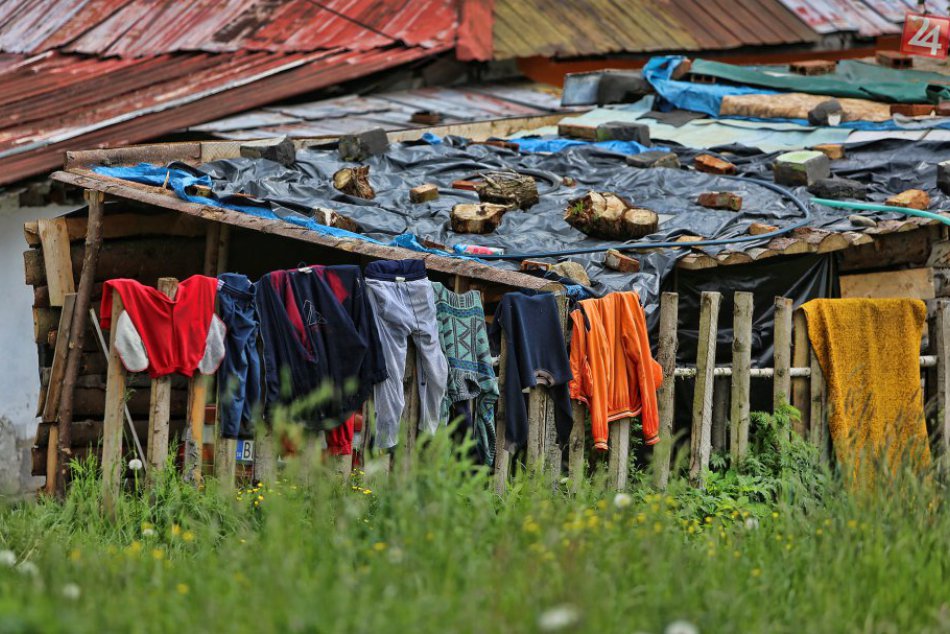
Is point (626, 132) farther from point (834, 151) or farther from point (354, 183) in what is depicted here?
point (354, 183)

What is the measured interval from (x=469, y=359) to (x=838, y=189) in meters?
3.89

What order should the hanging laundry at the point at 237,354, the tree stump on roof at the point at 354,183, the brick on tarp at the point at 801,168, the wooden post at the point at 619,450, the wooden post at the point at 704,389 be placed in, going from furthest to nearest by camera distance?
the brick on tarp at the point at 801,168, the tree stump on roof at the point at 354,183, the wooden post at the point at 704,389, the wooden post at the point at 619,450, the hanging laundry at the point at 237,354

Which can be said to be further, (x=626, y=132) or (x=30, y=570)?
(x=626, y=132)

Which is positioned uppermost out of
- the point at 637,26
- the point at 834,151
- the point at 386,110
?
the point at 637,26

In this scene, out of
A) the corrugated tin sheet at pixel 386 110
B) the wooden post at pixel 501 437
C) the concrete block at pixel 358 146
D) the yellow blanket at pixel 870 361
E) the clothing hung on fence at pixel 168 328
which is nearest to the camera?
the clothing hung on fence at pixel 168 328

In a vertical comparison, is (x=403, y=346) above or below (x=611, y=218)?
below

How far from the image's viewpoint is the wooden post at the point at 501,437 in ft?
23.7

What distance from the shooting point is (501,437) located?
7.30 metres

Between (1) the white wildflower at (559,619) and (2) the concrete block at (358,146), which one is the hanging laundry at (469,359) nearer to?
(2) the concrete block at (358,146)

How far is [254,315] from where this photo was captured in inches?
273

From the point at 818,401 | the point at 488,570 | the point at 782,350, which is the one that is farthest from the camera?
the point at 818,401

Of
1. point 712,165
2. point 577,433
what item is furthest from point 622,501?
point 712,165

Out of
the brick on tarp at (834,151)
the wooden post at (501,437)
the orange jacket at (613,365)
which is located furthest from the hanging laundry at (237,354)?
the brick on tarp at (834,151)

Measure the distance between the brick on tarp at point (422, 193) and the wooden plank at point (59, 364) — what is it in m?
2.61
